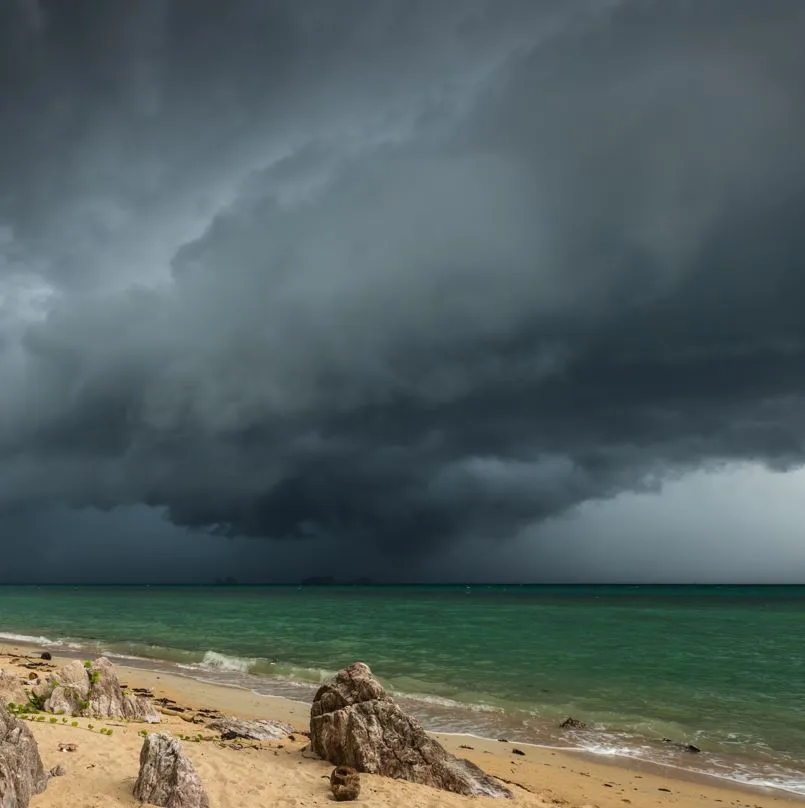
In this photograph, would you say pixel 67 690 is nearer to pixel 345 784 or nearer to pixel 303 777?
pixel 303 777

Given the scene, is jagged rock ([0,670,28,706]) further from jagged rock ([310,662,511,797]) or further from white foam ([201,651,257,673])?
white foam ([201,651,257,673])

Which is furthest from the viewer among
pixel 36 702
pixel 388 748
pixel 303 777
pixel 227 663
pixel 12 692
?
pixel 227 663

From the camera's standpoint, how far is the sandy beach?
1115 centimetres

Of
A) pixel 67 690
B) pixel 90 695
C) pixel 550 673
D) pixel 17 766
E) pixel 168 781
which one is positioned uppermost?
pixel 17 766

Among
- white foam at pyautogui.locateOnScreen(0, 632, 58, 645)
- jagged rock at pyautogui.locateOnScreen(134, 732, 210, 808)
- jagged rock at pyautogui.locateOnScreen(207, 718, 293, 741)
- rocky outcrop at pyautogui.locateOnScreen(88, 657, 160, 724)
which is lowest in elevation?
white foam at pyautogui.locateOnScreen(0, 632, 58, 645)

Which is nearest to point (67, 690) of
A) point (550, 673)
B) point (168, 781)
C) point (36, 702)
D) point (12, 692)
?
point (36, 702)

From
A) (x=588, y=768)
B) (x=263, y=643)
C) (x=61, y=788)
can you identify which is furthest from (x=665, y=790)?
(x=263, y=643)

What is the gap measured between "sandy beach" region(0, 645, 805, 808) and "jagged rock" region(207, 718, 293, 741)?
36 centimetres

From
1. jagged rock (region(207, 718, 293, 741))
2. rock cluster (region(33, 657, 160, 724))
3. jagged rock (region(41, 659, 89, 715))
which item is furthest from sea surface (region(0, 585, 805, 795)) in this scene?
jagged rock (region(41, 659, 89, 715))

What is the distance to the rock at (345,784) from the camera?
37.6 feet

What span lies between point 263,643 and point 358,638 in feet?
25.5

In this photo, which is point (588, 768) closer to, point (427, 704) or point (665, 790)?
point (665, 790)

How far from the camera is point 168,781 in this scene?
10305 mm

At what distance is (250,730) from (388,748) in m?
4.98
